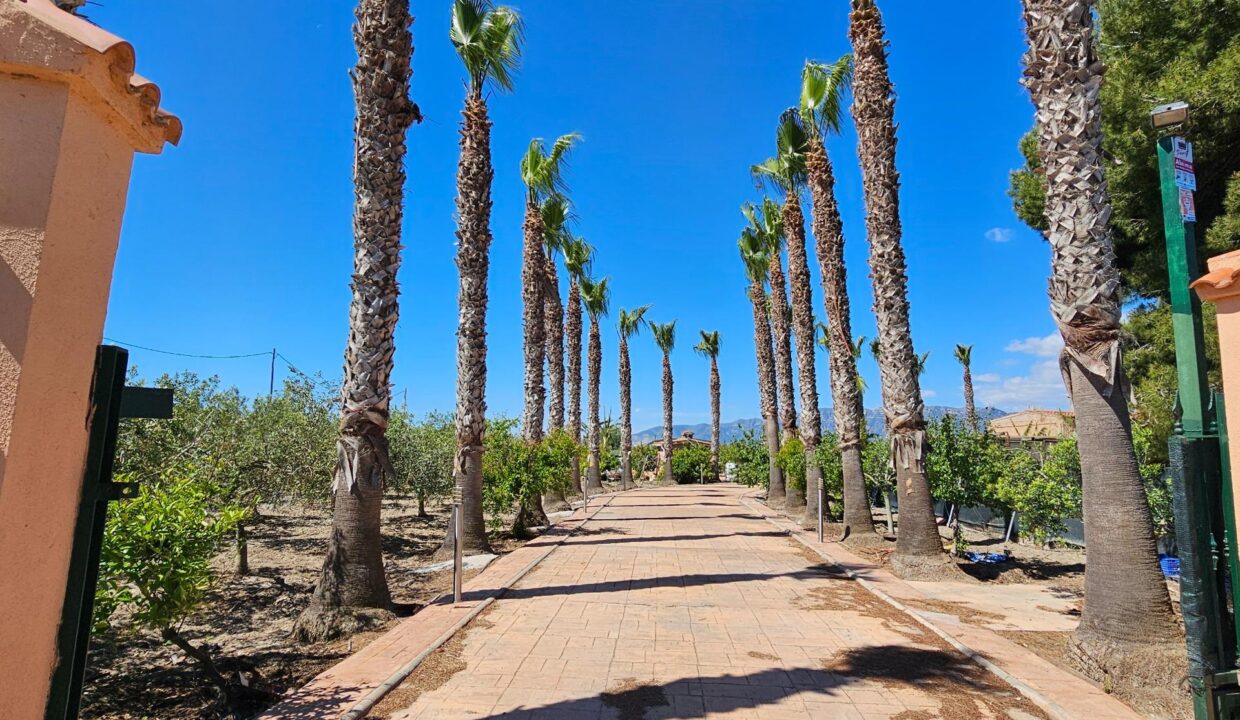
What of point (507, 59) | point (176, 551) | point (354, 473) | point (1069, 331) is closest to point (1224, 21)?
point (1069, 331)

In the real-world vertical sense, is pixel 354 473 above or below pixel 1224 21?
below

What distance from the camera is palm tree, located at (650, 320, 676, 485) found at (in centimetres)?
4788

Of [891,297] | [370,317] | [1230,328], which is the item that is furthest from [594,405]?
[1230,328]

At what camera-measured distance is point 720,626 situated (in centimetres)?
757

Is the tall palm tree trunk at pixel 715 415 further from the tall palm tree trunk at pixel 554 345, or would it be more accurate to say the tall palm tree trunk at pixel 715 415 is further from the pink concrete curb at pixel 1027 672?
the pink concrete curb at pixel 1027 672

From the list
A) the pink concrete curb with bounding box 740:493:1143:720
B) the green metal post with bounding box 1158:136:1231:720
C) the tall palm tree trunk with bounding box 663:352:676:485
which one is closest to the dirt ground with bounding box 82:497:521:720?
the pink concrete curb with bounding box 740:493:1143:720

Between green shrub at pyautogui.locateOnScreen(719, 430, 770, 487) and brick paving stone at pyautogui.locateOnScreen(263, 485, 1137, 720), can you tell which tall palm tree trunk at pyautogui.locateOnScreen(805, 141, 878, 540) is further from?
green shrub at pyautogui.locateOnScreen(719, 430, 770, 487)

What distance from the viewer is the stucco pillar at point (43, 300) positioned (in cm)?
207

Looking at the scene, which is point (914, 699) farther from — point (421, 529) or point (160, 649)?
point (421, 529)

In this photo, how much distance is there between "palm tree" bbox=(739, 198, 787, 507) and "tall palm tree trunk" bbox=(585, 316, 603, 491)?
9.68m

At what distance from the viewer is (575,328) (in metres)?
31.0

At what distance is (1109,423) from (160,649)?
10485 millimetres

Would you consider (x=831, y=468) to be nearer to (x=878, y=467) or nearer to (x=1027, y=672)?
(x=878, y=467)

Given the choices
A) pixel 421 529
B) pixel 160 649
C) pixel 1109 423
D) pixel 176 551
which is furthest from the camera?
pixel 421 529
